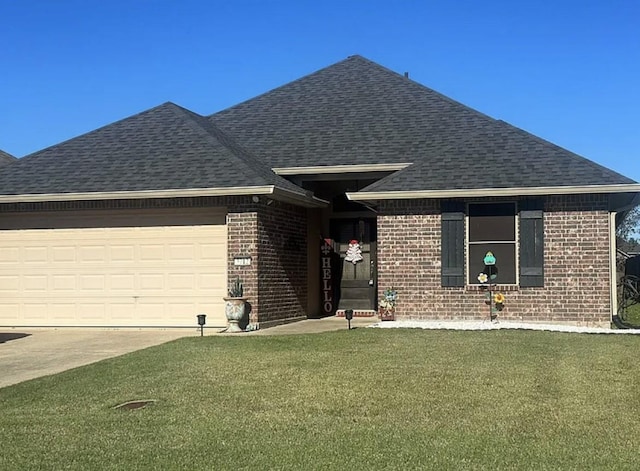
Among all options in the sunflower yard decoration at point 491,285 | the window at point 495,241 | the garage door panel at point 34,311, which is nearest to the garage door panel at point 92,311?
the garage door panel at point 34,311

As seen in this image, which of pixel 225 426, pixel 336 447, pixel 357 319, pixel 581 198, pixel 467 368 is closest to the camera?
pixel 336 447

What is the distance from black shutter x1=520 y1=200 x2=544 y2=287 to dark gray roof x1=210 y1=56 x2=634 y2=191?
500mm

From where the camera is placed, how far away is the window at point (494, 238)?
14.8 metres

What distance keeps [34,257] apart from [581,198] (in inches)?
432

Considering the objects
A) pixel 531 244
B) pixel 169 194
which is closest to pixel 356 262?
pixel 531 244

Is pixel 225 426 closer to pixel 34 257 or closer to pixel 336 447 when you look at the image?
pixel 336 447

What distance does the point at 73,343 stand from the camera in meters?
13.3

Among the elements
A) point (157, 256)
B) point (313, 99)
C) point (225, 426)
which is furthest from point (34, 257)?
point (225, 426)

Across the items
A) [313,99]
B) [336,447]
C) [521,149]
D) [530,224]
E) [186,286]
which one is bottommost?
[336,447]

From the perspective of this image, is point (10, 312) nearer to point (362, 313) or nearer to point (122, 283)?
point (122, 283)

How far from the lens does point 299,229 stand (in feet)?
55.9

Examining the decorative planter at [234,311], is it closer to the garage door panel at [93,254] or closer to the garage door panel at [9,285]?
the garage door panel at [93,254]

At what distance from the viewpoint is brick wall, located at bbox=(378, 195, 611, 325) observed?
14.5m

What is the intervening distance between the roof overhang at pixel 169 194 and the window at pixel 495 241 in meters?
3.11
